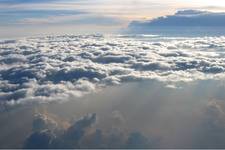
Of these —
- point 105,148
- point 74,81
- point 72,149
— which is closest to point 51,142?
point 72,149

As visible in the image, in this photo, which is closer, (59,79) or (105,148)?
(105,148)

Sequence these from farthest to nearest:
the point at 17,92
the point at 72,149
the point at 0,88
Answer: the point at 0,88 → the point at 17,92 → the point at 72,149

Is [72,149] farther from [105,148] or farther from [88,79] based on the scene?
[88,79]

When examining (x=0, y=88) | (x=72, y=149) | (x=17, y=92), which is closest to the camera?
(x=72, y=149)

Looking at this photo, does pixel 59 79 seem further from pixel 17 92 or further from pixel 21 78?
pixel 17 92

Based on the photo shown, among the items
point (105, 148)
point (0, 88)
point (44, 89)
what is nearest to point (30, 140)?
point (105, 148)

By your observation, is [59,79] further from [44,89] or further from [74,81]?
[44,89]

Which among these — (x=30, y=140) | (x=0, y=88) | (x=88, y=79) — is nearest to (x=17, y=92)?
(x=0, y=88)

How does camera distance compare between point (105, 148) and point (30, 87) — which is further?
point (30, 87)
